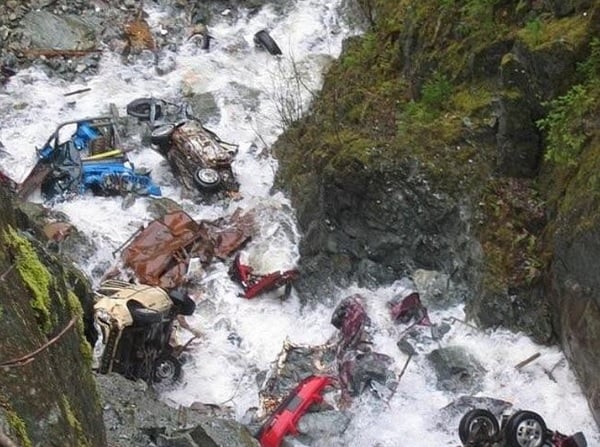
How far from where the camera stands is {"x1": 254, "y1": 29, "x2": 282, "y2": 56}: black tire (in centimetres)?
1595

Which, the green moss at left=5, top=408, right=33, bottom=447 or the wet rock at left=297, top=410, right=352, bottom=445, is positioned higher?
the green moss at left=5, top=408, right=33, bottom=447

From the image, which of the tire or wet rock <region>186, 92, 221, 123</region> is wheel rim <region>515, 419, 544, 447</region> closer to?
the tire

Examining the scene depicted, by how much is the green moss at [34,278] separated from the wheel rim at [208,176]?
7.87 meters

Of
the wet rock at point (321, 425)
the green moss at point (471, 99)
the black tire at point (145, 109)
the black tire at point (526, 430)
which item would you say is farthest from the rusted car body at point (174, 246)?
the black tire at point (526, 430)

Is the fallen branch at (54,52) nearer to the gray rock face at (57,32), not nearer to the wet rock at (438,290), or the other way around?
the gray rock face at (57,32)

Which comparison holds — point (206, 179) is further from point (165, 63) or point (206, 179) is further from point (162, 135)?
point (165, 63)

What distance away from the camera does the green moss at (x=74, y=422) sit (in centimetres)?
392

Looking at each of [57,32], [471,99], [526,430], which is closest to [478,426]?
[526,430]

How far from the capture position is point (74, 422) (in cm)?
401

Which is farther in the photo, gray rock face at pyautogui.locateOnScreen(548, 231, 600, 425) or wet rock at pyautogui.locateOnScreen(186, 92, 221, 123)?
wet rock at pyautogui.locateOnScreen(186, 92, 221, 123)

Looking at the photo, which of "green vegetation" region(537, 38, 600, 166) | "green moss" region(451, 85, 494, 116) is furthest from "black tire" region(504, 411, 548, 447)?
"green moss" region(451, 85, 494, 116)

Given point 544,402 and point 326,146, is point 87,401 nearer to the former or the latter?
point 544,402

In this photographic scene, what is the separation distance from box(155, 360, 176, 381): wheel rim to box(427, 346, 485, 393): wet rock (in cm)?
292

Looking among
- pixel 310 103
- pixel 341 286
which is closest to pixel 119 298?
pixel 341 286
